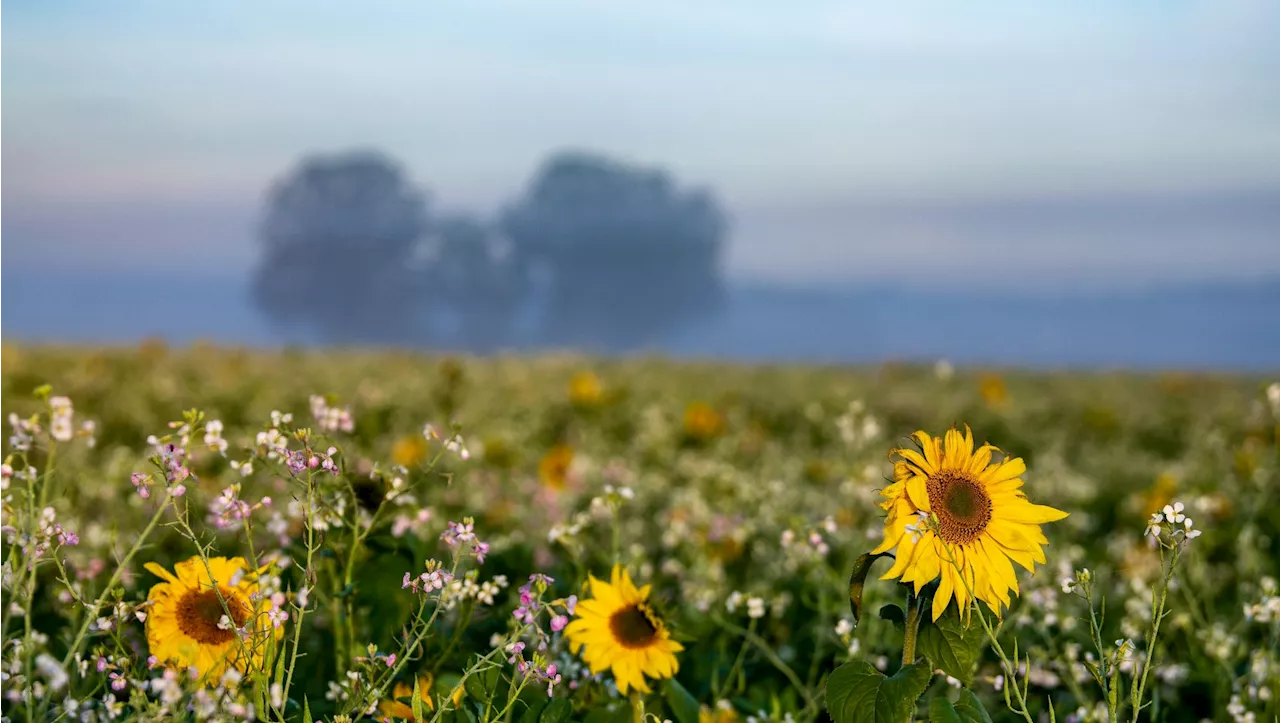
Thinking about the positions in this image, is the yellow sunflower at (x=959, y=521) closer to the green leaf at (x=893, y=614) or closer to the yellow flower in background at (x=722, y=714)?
the green leaf at (x=893, y=614)

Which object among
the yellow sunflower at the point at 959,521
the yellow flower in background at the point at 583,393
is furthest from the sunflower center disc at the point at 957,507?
the yellow flower in background at the point at 583,393

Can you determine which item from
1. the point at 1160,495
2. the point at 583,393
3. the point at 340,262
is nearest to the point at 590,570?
the point at 1160,495

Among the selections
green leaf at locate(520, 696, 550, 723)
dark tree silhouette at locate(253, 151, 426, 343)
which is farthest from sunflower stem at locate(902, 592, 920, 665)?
dark tree silhouette at locate(253, 151, 426, 343)

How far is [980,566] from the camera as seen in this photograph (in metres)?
2.03

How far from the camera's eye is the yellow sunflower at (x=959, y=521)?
1976 millimetres

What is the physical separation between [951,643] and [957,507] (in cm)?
26

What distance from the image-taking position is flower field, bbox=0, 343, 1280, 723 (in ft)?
6.70

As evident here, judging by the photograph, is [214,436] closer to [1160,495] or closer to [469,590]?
[469,590]

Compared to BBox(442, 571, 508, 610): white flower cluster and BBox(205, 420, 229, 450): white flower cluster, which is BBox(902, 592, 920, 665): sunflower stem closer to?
BBox(442, 571, 508, 610): white flower cluster

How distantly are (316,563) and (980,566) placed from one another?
4.75 feet

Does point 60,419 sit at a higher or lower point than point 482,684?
higher

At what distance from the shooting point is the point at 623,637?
2.49 metres

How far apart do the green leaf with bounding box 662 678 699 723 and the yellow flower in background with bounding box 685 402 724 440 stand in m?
6.05

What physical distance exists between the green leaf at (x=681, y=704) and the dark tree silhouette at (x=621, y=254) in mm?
63895
